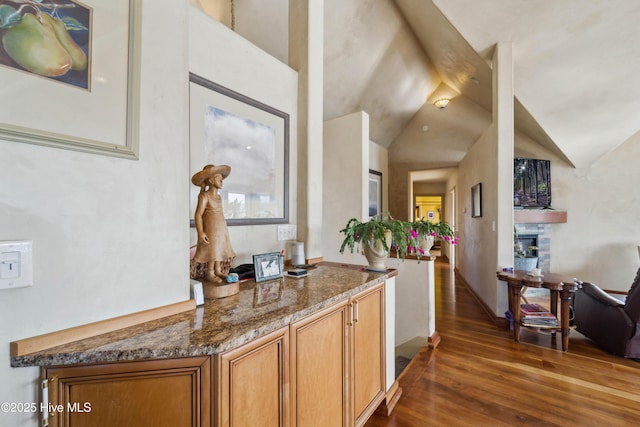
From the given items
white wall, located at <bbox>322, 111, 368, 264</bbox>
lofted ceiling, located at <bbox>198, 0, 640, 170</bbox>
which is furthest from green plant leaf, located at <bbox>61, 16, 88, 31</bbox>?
white wall, located at <bbox>322, 111, 368, 264</bbox>

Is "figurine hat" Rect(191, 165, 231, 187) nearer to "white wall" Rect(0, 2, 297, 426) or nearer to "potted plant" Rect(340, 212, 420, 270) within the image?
"white wall" Rect(0, 2, 297, 426)

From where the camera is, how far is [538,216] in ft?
14.4

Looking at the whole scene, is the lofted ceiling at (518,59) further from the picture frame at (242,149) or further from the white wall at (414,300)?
the white wall at (414,300)

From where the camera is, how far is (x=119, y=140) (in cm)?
85

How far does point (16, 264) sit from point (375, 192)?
506cm

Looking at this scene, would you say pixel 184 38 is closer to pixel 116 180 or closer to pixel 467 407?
pixel 116 180

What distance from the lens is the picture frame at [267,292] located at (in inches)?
43.5

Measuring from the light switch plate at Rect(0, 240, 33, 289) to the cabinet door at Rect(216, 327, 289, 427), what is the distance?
1.74 ft

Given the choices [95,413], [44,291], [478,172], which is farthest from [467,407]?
[478,172]

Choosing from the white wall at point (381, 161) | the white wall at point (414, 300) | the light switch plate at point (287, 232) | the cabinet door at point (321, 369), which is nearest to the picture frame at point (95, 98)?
the cabinet door at point (321, 369)

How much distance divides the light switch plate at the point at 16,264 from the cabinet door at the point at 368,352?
45.1 inches

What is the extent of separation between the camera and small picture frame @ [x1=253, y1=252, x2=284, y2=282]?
1385 mm

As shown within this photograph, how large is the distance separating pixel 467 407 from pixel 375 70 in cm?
418

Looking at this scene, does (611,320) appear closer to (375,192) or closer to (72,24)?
(375,192)
